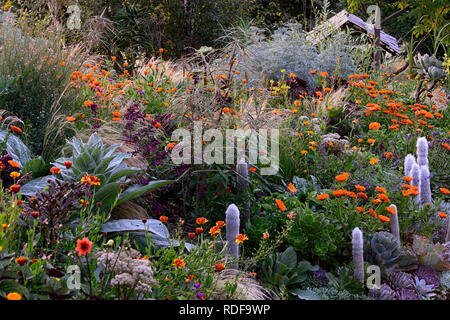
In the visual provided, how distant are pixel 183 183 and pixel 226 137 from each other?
1.48ft

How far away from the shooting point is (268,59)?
6.67 meters

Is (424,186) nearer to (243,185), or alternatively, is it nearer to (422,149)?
(422,149)

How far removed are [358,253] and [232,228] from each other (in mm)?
733

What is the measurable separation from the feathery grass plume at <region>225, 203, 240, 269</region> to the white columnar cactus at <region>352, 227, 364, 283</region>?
67 centimetres

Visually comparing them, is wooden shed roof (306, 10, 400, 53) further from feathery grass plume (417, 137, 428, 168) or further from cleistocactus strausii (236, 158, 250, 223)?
cleistocactus strausii (236, 158, 250, 223)

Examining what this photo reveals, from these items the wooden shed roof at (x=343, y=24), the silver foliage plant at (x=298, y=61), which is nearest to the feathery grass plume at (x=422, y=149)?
the silver foliage plant at (x=298, y=61)

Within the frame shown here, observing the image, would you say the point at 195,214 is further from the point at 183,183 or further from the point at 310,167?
the point at 310,167

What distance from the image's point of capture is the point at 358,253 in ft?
8.46

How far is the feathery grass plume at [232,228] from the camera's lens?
245cm

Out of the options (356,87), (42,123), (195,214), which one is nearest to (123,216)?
(195,214)

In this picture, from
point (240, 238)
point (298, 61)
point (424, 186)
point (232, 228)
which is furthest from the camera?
point (298, 61)

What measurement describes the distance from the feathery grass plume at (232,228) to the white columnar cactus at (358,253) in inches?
26.2

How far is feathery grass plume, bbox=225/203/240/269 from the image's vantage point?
2451 millimetres

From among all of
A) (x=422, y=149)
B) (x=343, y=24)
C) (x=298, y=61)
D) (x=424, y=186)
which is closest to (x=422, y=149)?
(x=422, y=149)
